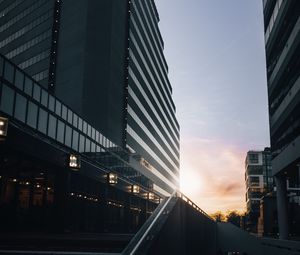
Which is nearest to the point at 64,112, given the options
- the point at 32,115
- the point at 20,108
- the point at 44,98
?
the point at 44,98

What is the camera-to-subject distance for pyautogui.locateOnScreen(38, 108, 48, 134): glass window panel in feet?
95.6

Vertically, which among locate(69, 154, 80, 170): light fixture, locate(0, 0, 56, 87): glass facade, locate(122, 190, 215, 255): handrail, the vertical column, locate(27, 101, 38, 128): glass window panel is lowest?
locate(122, 190, 215, 255): handrail

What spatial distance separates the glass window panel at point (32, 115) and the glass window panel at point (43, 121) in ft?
2.83

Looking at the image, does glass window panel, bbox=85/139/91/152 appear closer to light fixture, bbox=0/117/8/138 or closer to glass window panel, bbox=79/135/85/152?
glass window panel, bbox=79/135/85/152

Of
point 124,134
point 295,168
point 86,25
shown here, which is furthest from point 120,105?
point 295,168

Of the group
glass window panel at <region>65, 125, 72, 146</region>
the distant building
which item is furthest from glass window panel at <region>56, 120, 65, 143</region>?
the distant building

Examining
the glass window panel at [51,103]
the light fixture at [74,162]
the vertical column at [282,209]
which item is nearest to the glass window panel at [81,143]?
the glass window panel at [51,103]

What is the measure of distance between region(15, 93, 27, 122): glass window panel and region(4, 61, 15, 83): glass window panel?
1.21 m

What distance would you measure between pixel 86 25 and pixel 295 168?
144 feet

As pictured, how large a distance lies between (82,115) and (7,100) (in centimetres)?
3776

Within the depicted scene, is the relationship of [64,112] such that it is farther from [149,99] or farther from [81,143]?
[149,99]

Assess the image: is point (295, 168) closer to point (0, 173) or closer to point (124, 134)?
point (0, 173)

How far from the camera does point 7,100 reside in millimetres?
24719

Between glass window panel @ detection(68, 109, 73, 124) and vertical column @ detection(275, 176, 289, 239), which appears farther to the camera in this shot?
vertical column @ detection(275, 176, 289, 239)
